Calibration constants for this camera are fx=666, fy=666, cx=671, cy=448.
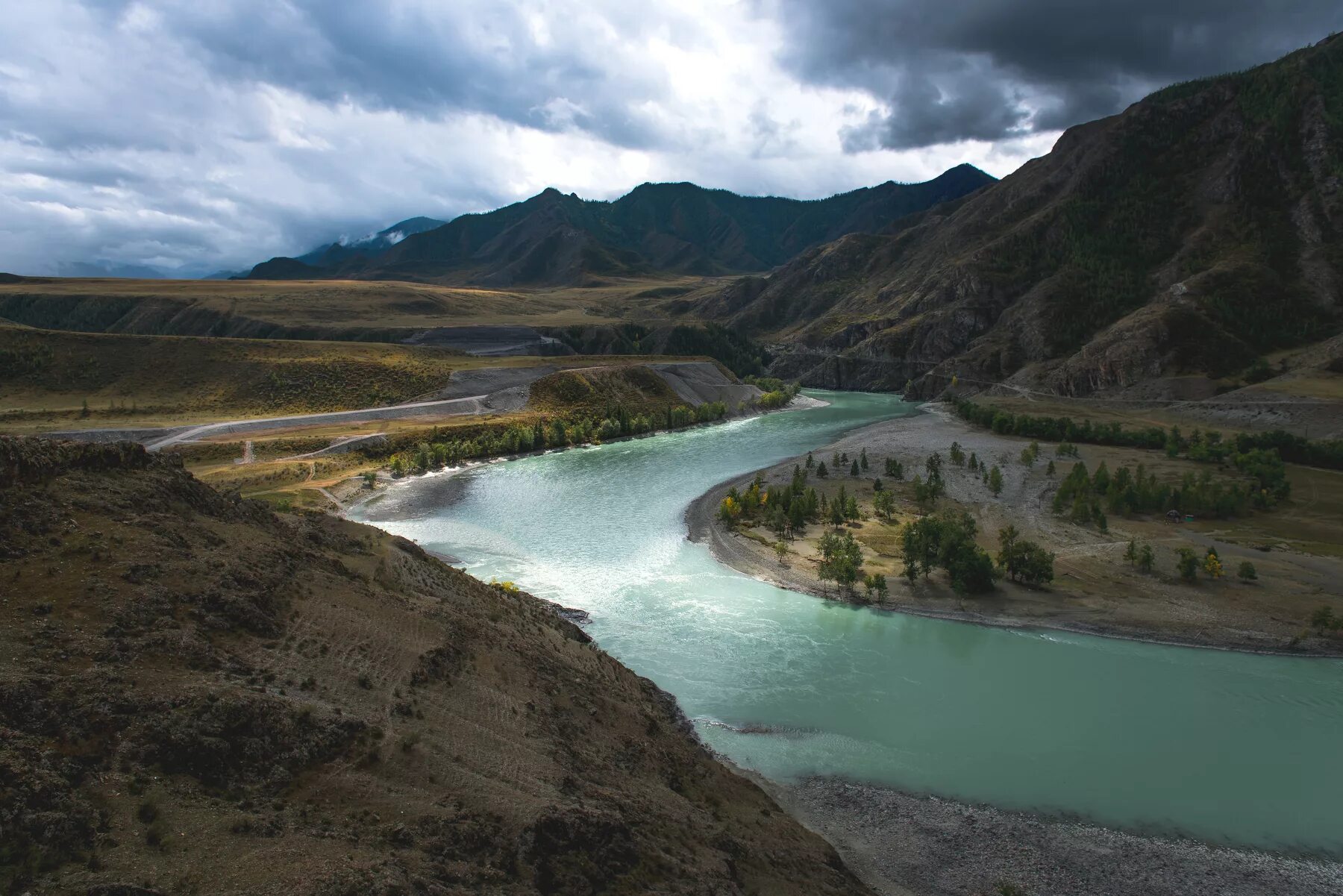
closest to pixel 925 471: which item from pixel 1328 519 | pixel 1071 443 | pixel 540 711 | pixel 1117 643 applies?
pixel 1071 443

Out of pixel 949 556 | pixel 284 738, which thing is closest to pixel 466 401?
pixel 949 556

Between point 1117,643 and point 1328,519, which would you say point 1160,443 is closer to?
Result: point 1328,519

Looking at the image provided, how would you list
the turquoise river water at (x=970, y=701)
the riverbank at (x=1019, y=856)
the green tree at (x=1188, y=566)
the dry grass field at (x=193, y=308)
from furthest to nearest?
the dry grass field at (x=193, y=308)
the green tree at (x=1188, y=566)
the turquoise river water at (x=970, y=701)
the riverbank at (x=1019, y=856)

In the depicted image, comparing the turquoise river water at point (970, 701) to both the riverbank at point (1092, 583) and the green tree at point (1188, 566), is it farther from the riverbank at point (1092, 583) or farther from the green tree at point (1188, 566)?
the green tree at point (1188, 566)

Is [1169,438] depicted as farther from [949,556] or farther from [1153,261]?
[1153,261]

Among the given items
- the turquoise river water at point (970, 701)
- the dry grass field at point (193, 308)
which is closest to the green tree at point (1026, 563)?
the turquoise river water at point (970, 701)

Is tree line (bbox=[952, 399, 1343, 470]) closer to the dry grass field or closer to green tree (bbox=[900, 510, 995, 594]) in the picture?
green tree (bbox=[900, 510, 995, 594])

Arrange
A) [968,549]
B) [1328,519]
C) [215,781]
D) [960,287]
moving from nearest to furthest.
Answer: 1. [215,781]
2. [968,549]
3. [1328,519]
4. [960,287]
